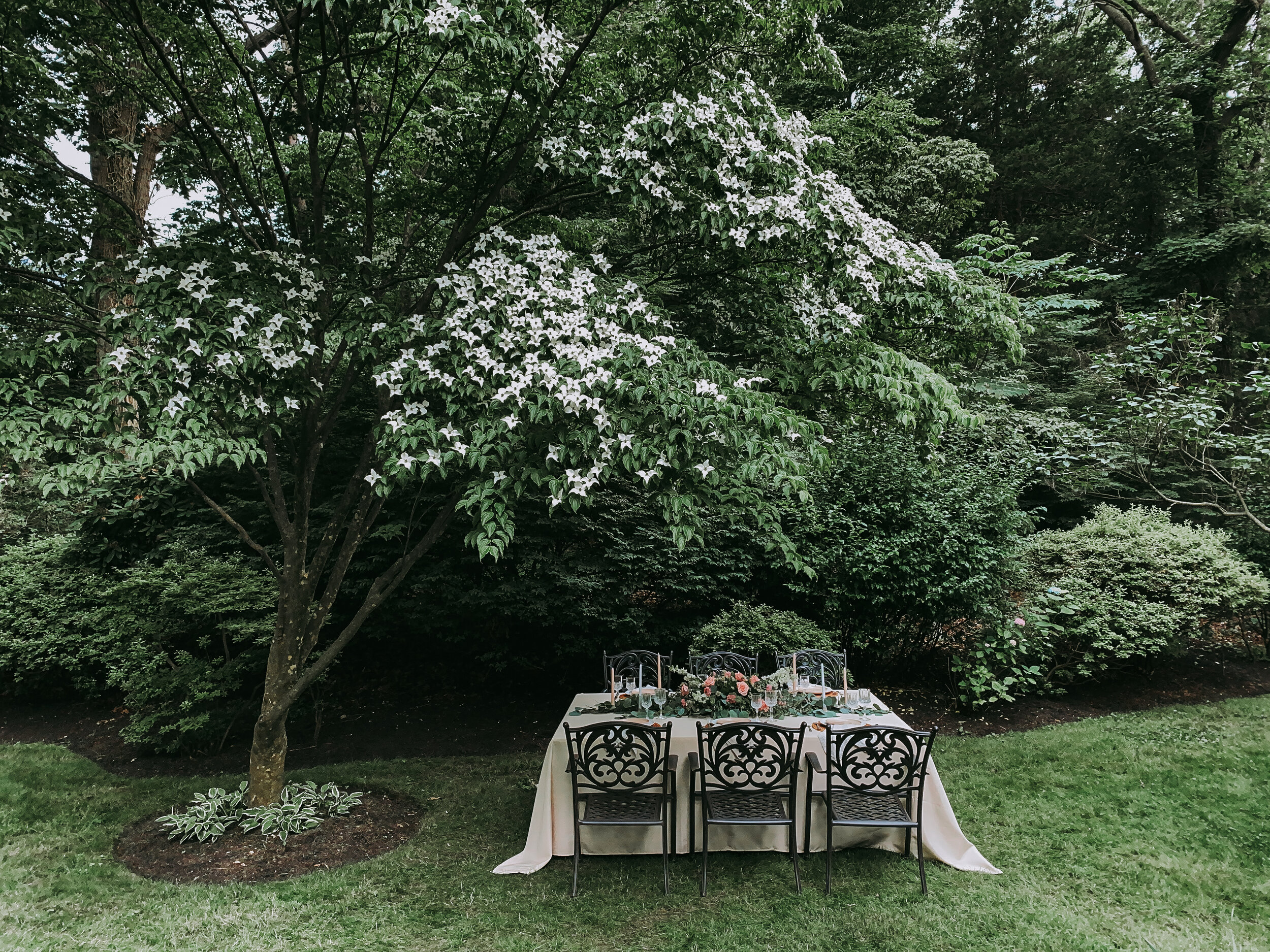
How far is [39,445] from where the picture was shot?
3062 mm

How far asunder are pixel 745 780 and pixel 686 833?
51 centimetres

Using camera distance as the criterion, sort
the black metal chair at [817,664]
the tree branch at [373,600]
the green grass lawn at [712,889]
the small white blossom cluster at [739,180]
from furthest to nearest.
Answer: the black metal chair at [817,664] < the tree branch at [373,600] < the small white blossom cluster at [739,180] < the green grass lawn at [712,889]

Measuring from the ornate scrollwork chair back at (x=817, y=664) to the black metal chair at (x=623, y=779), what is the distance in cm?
181

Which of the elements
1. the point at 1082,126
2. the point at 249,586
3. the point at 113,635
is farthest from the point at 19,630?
the point at 1082,126

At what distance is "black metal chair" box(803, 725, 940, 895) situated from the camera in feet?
12.1

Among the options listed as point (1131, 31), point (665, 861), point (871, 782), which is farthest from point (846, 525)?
point (1131, 31)

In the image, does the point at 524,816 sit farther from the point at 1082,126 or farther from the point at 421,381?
the point at 1082,126

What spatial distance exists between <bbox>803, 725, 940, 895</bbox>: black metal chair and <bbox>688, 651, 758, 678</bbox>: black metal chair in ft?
5.43

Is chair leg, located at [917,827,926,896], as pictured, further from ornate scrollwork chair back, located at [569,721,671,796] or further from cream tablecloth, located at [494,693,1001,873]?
ornate scrollwork chair back, located at [569,721,671,796]

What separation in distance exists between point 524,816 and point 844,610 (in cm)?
381

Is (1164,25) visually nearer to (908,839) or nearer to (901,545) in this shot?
(901,545)

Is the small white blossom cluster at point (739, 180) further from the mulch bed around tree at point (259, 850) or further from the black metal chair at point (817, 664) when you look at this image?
the mulch bed around tree at point (259, 850)

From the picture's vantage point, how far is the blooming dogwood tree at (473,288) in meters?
3.25

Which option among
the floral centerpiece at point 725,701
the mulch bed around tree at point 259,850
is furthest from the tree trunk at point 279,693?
the floral centerpiece at point 725,701
